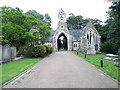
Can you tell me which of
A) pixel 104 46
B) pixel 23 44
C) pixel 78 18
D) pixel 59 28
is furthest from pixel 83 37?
pixel 78 18

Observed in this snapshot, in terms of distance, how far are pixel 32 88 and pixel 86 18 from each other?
236 ft

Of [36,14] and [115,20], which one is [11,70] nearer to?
[115,20]

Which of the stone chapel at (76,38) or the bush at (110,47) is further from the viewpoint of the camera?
the stone chapel at (76,38)

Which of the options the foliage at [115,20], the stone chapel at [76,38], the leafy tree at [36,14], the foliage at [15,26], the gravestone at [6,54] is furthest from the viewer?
the leafy tree at [36,14]

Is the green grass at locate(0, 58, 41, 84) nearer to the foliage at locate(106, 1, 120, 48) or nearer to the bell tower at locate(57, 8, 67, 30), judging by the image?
the foliage at locate(106, 1, 120, 48)

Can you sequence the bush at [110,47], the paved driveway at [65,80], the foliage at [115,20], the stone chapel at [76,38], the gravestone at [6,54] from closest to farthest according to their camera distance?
the paved driveway at [65,80]
the foliage at [115,20]
the gravestone at [6,54]
the bush at [110,47]
the stone chapel at [76,38]

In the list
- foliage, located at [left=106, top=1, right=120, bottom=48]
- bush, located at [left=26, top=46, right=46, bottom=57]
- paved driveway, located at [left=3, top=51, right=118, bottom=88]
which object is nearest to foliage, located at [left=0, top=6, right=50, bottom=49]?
bush, located at [left=26, top=46, right=46, bottom=57]

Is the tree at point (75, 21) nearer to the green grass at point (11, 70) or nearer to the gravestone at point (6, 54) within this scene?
the gravestone at point (6, 54)

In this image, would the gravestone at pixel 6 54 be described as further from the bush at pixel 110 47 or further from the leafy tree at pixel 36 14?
the leafy tree at pixel 36 14

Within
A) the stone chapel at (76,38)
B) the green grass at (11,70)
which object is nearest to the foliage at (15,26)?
the green grass at (11,70)

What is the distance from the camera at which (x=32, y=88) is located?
5738 mm

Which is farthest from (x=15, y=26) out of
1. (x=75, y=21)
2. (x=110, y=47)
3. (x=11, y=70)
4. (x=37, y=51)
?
(x=75, y=21)

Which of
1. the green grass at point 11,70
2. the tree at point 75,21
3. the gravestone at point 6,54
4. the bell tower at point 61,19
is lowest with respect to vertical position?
the green grass at point 11,70

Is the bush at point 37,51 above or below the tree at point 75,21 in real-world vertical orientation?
below
